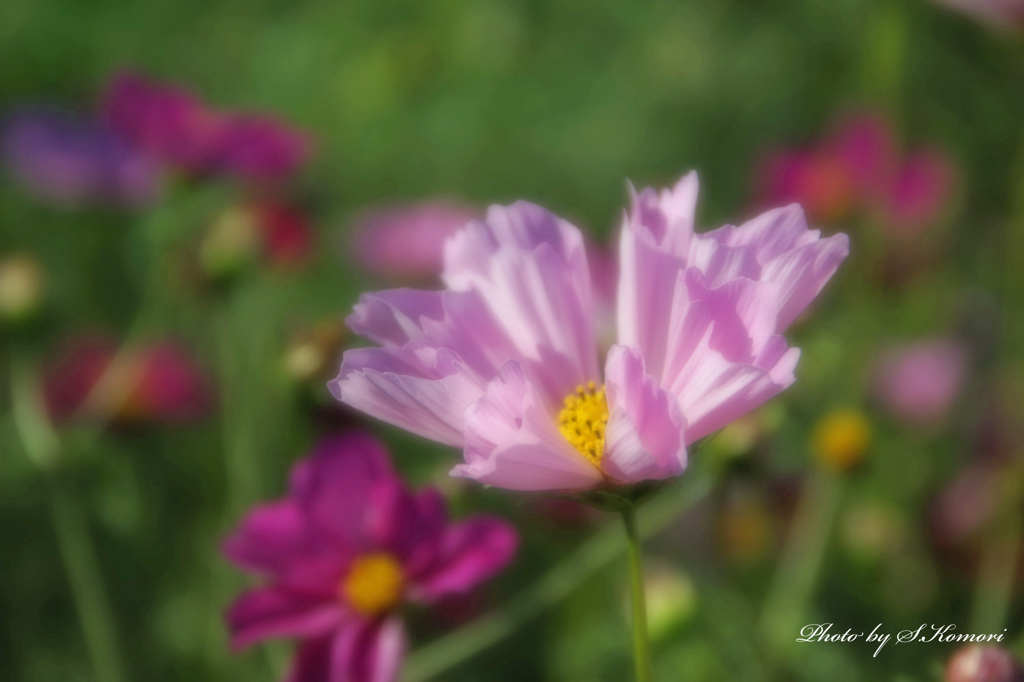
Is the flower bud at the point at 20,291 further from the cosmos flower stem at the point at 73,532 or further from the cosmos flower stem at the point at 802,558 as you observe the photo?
the cosmos flower stem at the point at 802,558

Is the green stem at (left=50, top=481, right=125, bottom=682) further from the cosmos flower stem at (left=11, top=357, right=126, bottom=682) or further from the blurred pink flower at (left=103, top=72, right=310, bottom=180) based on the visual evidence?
the blurred pink flower at (left=103, top=72, right=310, bottom=180)

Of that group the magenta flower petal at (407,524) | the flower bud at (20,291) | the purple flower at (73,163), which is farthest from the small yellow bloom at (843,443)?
the purple flower at (73,163)

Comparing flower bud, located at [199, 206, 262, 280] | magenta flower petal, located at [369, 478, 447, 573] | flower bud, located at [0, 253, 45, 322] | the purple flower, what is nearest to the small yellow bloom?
magenta flower petal, located at [369, 478, 447, 573]

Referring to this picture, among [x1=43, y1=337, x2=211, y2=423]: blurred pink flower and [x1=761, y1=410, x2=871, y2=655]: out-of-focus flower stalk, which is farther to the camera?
[x1=43, y1=337, x2=211, y2=423]: blurred pink flower

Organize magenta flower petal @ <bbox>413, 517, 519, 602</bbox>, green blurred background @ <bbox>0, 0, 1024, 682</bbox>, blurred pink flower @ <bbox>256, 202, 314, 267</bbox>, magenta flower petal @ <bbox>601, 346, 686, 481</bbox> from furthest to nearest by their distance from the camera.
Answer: blurred pink flower @ <bbox>256, 202, 314, 267</bbox> → green blurred background @ <bbox>0, 0, 1024, 682</bbox> → magenta flower petal @ <bbox>413, 517, 519, 602</bbox> → magenta flower petal @ <bbox>601, 346, 686, 481</bbox>

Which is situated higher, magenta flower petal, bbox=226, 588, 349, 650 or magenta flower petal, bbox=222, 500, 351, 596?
magenta flower petal, bbox=222, 500, 351, 596

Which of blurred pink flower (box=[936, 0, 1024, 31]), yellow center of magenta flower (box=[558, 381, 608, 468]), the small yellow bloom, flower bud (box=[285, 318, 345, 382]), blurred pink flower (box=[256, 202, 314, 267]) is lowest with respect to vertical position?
the small yellow bloom

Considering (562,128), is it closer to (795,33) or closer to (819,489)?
(795,33)
